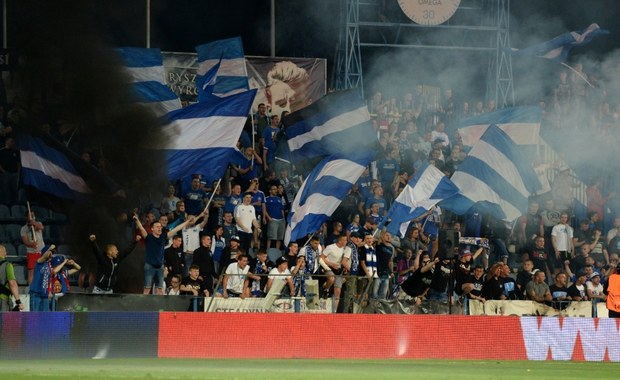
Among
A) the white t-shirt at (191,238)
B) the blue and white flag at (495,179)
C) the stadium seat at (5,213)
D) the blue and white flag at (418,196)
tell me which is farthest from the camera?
the blue and white flag at (495,179)

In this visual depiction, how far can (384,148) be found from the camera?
26250 mm

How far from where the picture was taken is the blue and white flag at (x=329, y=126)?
23.9 metres

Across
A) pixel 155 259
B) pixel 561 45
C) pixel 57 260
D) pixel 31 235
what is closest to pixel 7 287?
pixel 57 260

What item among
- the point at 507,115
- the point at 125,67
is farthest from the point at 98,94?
the point at 507,115

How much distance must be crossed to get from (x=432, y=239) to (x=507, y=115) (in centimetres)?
294

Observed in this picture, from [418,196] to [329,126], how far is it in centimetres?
225

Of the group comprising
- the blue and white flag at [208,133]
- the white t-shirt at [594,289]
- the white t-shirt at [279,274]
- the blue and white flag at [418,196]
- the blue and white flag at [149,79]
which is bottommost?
the white t-shirt at [594,289]

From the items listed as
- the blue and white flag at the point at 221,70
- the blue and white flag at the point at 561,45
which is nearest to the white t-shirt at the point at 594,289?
the blue and white flag at the point at 561,45

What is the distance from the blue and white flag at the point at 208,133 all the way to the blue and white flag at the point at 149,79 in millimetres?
2171

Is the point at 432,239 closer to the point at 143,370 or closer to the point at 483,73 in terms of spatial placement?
the point at 483,73

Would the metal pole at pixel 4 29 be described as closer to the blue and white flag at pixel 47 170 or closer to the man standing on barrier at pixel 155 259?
the blue and white flag at pixel 47 170

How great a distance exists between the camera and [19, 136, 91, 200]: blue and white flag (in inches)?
901

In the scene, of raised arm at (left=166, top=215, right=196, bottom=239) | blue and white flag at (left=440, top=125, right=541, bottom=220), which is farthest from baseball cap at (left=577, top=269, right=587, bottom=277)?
raised arm at (left=166, top=215, right=196, bottom=239)

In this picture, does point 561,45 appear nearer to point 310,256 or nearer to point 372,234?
point 372,234
